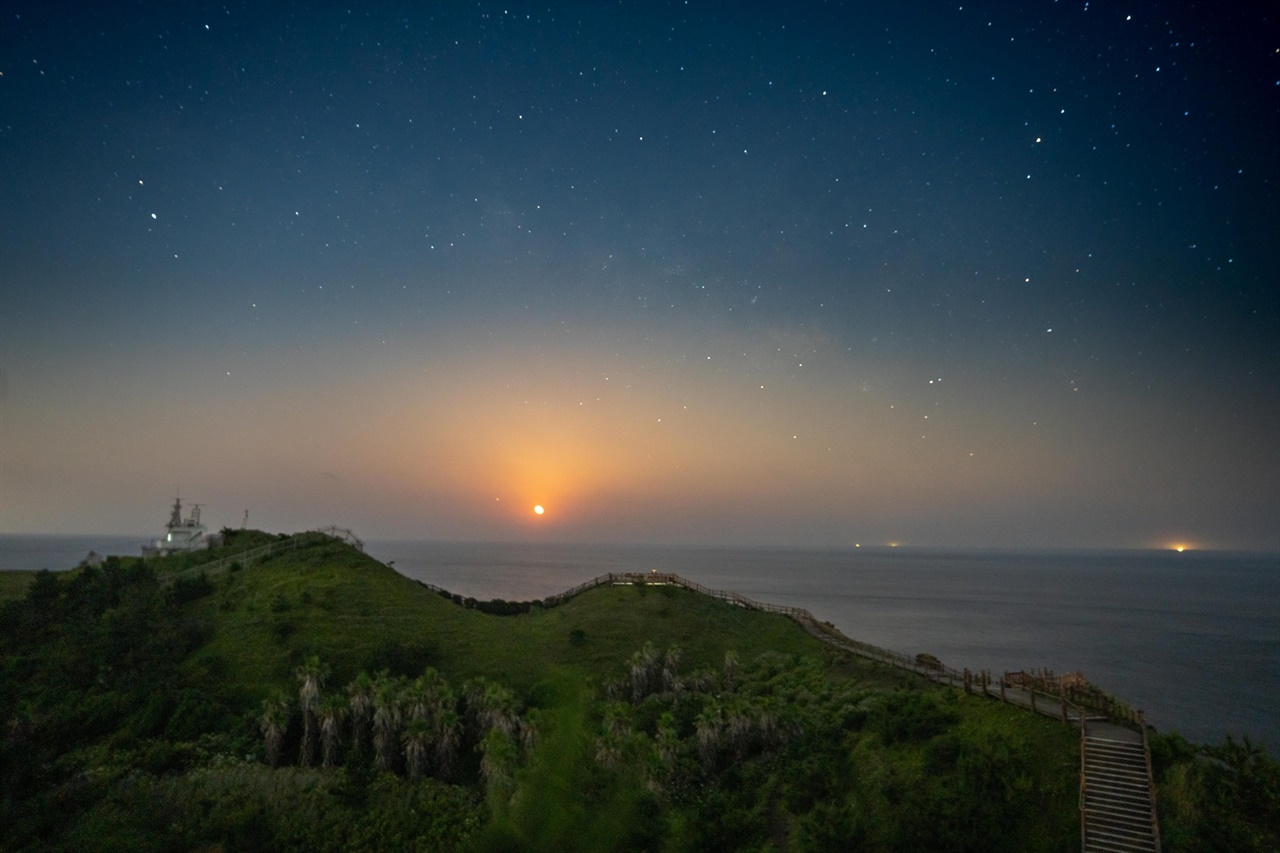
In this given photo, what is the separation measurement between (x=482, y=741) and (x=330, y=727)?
28.3 feet

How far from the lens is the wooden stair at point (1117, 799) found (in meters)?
22.0

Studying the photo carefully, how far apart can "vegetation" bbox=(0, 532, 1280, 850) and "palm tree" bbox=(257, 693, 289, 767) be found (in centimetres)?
11

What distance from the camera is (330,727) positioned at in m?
34.5

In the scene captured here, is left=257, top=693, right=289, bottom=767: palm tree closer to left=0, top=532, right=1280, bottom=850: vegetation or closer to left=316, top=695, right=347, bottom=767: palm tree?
left=0, top=532, right=1280, bottom=850: vegetation

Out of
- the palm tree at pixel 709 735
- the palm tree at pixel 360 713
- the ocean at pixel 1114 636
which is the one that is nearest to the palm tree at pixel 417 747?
the palm tree at pixel 360 713

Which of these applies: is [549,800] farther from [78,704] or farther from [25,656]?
[25,656]

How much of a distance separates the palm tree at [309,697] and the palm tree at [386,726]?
132 inches

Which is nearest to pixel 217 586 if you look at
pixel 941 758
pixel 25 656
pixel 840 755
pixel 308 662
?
pixel 25 656

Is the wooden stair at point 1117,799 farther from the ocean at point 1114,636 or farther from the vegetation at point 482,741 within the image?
the ocean at point 1114,636

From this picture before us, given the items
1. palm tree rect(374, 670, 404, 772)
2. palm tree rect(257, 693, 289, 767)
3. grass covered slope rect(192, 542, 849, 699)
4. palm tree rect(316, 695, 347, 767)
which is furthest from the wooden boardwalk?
palm tree rect(257, 693, 289, 767)

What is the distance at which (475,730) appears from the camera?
36125 millimetres

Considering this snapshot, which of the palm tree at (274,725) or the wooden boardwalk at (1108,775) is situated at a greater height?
the wooden boardwalk at (1108,775)

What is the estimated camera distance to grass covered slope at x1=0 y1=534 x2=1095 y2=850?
80.6 ft

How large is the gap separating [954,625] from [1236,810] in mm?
113127
